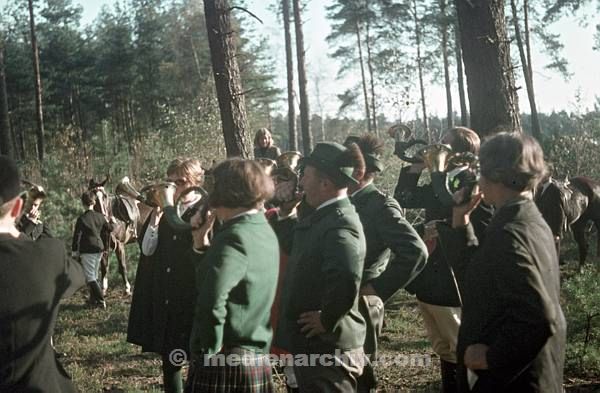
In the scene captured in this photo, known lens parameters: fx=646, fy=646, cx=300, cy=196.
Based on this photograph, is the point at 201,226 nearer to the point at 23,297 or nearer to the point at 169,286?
the point at 169,286

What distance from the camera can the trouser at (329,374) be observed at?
337 centimetres

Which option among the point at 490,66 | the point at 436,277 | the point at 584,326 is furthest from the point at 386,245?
the point at 490,66

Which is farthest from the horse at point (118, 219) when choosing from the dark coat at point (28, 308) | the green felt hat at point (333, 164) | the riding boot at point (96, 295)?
the dark coat at point (28, 308)

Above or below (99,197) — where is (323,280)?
below

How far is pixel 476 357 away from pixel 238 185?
1433 mm

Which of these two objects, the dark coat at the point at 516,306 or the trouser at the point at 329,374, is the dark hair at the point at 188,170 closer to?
the trouser at the point at 329,374

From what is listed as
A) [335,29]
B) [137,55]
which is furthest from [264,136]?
[335,29]

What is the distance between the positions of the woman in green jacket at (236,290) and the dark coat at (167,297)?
43.0 inches

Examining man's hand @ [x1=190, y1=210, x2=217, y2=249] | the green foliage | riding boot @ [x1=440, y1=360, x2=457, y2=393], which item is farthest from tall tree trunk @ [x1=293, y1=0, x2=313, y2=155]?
man's hand @ [x1=190, y1=210, x2=217, y2=249]

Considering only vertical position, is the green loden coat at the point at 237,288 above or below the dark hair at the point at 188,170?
below

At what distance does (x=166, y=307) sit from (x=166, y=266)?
284mm

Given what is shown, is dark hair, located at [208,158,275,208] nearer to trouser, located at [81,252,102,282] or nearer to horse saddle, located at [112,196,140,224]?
trouser, located at [81,252,102,282]

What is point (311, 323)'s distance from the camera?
3.35m

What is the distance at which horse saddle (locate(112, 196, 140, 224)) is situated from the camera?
10.7 m
